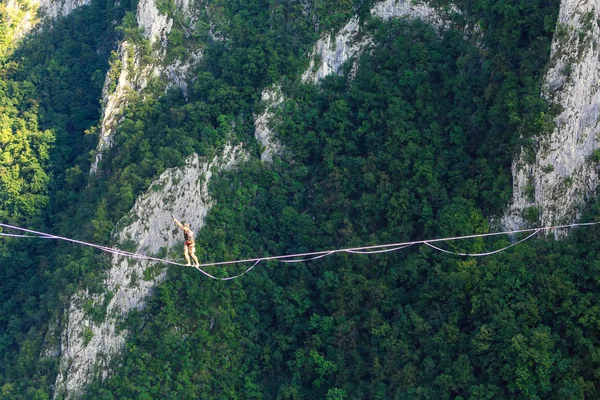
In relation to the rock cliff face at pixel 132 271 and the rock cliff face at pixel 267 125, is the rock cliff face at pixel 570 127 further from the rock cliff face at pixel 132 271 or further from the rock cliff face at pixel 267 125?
the rock cliff face at pixel 132 271

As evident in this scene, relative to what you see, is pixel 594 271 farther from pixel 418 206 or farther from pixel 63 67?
pixel 63 67

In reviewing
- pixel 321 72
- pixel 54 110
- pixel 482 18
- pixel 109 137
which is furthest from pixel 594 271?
pixel 54 110

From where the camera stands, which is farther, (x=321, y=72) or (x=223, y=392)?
(x=321, y=72)

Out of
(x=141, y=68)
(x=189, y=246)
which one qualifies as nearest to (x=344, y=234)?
(x=189, y=246)

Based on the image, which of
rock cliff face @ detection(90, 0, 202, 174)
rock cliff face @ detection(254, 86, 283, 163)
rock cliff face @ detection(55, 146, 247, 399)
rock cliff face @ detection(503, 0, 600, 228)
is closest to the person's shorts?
rock cliff face @ detection(55, 146, 247, 399)

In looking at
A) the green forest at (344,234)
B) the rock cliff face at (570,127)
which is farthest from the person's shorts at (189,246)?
the rock cliff face at (570,127)

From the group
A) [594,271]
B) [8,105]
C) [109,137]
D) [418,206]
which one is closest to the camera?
[594,271]
